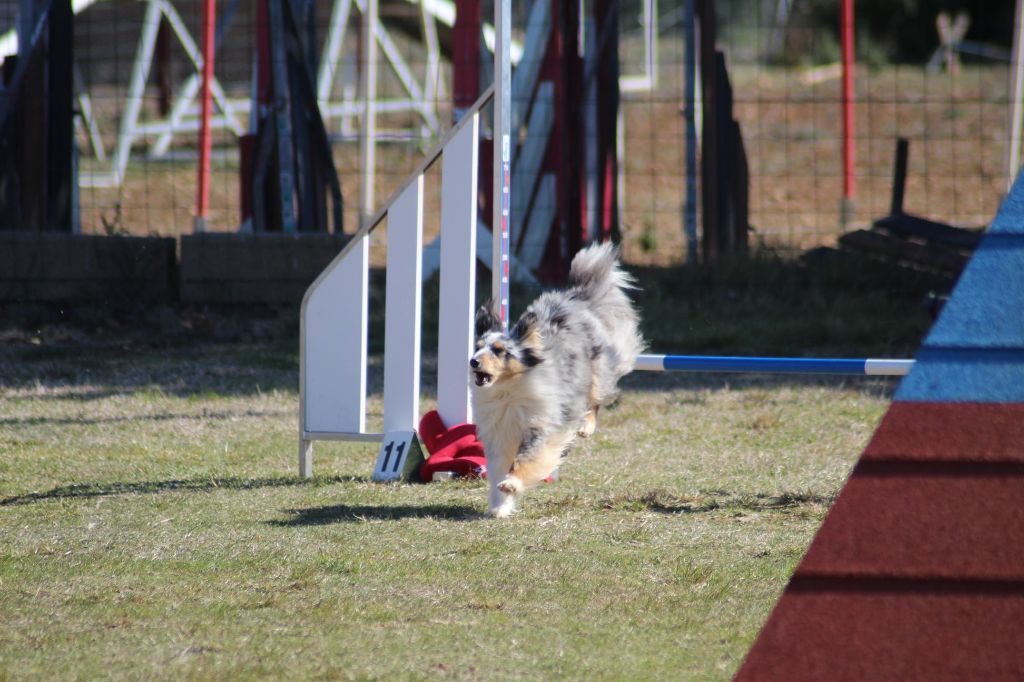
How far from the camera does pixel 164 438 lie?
17.9ft

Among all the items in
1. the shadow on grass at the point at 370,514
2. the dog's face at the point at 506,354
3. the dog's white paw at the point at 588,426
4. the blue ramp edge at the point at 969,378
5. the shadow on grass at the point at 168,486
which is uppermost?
the blue ramp edge at the point at 969,378

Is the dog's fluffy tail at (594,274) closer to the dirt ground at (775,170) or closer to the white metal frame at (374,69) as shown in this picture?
the dirt ground at (775,170)

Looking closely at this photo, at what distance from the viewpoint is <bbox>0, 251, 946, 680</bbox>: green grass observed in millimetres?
2811

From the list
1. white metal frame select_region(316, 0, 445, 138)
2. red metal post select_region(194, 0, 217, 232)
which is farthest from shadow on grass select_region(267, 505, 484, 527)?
white metal frame select_region(316, 0, 445, 138)

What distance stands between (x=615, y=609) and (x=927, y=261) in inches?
248

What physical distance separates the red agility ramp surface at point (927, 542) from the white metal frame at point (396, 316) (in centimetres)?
275

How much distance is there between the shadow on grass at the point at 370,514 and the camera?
13.3ft

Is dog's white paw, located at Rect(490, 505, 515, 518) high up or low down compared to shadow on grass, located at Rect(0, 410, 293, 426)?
down

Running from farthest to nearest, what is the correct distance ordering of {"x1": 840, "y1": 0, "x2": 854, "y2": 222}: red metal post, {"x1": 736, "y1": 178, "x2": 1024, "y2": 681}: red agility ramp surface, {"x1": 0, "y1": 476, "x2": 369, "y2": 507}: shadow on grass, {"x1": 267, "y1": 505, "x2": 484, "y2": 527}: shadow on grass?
{"x1": 840, "y1": 0, "x2": 854, "y2": 222}: red metal post → {"x1": 0, "y1": 476, "x2": 369, "y2": 507}: shadow on grass → {"x1": 267, "y1": 505, "x2": 484, "y2": 527}: shadow on grass → {"x1": 736, "y1": 178, "x2": 1024, "y2": 681}: red agility ramp surface

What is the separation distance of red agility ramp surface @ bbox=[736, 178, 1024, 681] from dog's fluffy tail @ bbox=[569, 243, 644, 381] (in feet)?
10.0

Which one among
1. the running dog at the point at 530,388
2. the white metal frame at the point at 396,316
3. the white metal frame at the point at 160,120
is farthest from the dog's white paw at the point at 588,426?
the white metal frame at the point at 160,120

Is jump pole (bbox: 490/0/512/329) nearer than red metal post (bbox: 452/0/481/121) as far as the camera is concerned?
Yes

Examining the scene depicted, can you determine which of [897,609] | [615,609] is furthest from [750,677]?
[615,609]

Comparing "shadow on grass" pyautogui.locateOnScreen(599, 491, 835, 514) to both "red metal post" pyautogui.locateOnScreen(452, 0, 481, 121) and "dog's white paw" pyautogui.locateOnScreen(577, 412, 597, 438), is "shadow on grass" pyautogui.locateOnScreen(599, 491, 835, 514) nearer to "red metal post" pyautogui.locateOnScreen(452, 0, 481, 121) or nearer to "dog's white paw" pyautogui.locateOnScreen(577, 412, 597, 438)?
"dog's white paw" pyautogui.locateOnScreen(577, 412, 597, 438)
